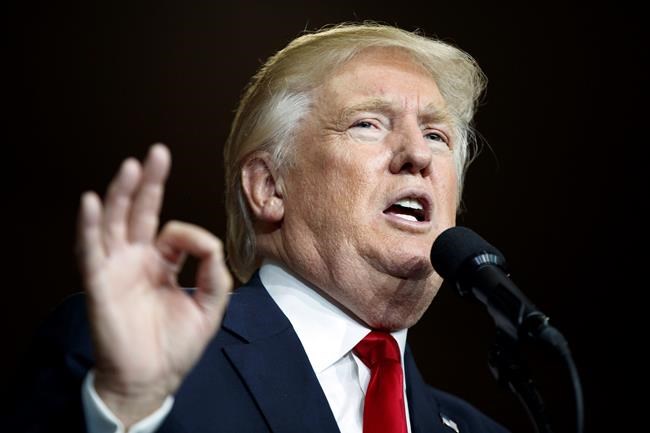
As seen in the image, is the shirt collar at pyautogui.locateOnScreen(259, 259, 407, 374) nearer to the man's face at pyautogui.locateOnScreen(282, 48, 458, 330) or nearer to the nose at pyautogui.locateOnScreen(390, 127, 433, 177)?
the man's face at pyautogui.locateOnScreen(282, 48, 458, 330)

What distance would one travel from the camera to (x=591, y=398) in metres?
3.26

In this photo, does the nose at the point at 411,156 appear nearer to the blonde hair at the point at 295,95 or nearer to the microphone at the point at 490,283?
the blonde hair at the point at 295,95

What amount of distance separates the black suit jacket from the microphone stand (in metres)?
0.42

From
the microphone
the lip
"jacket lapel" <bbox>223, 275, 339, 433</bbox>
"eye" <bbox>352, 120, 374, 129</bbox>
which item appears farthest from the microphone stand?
"eye" <bbox>352, 120, 374, 129</bbox>

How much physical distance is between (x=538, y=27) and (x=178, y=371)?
7.38ft

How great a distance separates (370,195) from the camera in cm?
191

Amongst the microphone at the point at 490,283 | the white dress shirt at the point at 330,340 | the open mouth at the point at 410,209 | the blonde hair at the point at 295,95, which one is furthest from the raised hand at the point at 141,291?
the blonde hair at the point at 295,95

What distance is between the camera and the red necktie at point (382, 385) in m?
1.79

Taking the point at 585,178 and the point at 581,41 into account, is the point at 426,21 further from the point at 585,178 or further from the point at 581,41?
the point at 585,178

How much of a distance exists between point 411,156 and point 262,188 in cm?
37

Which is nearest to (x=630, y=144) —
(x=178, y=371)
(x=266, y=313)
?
(x=266, y=313)

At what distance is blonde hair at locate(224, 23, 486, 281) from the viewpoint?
2111 millimetres

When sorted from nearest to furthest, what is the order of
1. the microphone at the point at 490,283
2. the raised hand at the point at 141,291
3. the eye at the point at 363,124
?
the raised hand at the point at 141,291
the microphone at the point at 490,283
the eye at the point at 363,124

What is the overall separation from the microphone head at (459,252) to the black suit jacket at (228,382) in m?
0.37
